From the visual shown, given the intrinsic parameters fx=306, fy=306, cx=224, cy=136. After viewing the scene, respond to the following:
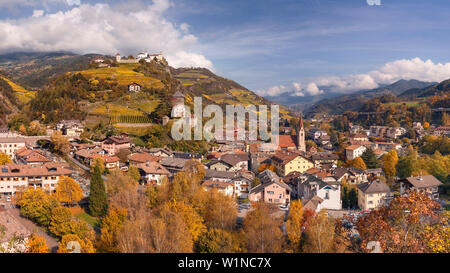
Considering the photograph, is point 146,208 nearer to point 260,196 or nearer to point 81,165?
point 260,196

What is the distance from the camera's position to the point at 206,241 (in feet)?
42.7

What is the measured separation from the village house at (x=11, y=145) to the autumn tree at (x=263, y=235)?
25.3 m

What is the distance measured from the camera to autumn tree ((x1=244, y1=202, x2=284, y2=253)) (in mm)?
12117

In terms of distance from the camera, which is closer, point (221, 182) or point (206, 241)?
point (206, 241)

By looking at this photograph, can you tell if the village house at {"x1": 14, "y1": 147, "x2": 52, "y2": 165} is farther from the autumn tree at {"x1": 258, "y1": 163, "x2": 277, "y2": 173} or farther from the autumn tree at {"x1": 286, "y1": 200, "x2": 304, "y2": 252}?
the autumn tree at {"x1": 286, "y1": 200, "x2": 304, "y2": 252}

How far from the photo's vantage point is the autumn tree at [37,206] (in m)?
16.0

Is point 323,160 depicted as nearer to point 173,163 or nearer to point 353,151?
point 353,151

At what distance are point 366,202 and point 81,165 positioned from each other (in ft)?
76.4

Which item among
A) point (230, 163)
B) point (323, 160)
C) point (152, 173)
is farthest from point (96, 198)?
point (323, 160)

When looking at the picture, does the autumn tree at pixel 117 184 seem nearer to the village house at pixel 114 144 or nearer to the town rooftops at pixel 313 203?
the town rooftops at pixel 313 203

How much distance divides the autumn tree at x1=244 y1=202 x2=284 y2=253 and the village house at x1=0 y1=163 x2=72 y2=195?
48.8 feet

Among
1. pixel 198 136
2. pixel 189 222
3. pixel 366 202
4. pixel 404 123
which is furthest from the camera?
pixel 404 123

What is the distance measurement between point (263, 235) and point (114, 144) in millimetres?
22786

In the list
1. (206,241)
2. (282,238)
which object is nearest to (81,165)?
(206,241)
